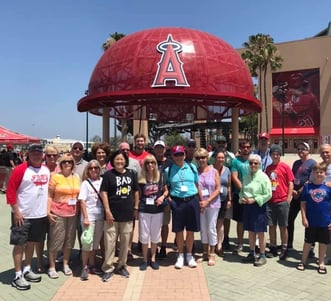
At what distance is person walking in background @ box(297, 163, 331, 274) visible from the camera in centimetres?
571

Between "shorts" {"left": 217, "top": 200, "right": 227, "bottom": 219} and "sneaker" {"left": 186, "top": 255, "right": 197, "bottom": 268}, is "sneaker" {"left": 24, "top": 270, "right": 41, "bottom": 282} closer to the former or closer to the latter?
"sneaker" {"left": 186, "top": 255, "right": 197, "bottom": 268}

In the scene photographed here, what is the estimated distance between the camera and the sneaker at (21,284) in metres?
4.95

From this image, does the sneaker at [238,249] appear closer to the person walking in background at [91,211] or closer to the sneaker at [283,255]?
the sneaker at [283,255]

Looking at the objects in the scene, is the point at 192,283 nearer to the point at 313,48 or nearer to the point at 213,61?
the point at 213,61

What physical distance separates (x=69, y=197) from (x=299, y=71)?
55.8 meters

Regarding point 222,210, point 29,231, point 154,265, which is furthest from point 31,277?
point 222,210

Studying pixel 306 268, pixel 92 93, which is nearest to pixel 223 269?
pixel 306 268

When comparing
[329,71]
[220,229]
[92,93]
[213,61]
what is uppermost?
[329,71]

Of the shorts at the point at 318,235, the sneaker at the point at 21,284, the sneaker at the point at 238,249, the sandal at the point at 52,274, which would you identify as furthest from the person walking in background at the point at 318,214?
the sneaker at the point at 21,284

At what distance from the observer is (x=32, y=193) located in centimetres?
511

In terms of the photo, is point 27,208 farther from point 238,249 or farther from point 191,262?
point 238,249

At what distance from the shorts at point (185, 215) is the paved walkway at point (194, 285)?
640mm

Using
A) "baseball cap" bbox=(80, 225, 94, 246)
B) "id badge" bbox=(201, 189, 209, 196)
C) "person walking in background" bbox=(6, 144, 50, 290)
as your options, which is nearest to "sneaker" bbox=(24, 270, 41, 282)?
"person walking in background" bbox=(6, 144, 50, 290)

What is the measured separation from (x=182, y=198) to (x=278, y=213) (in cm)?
176
